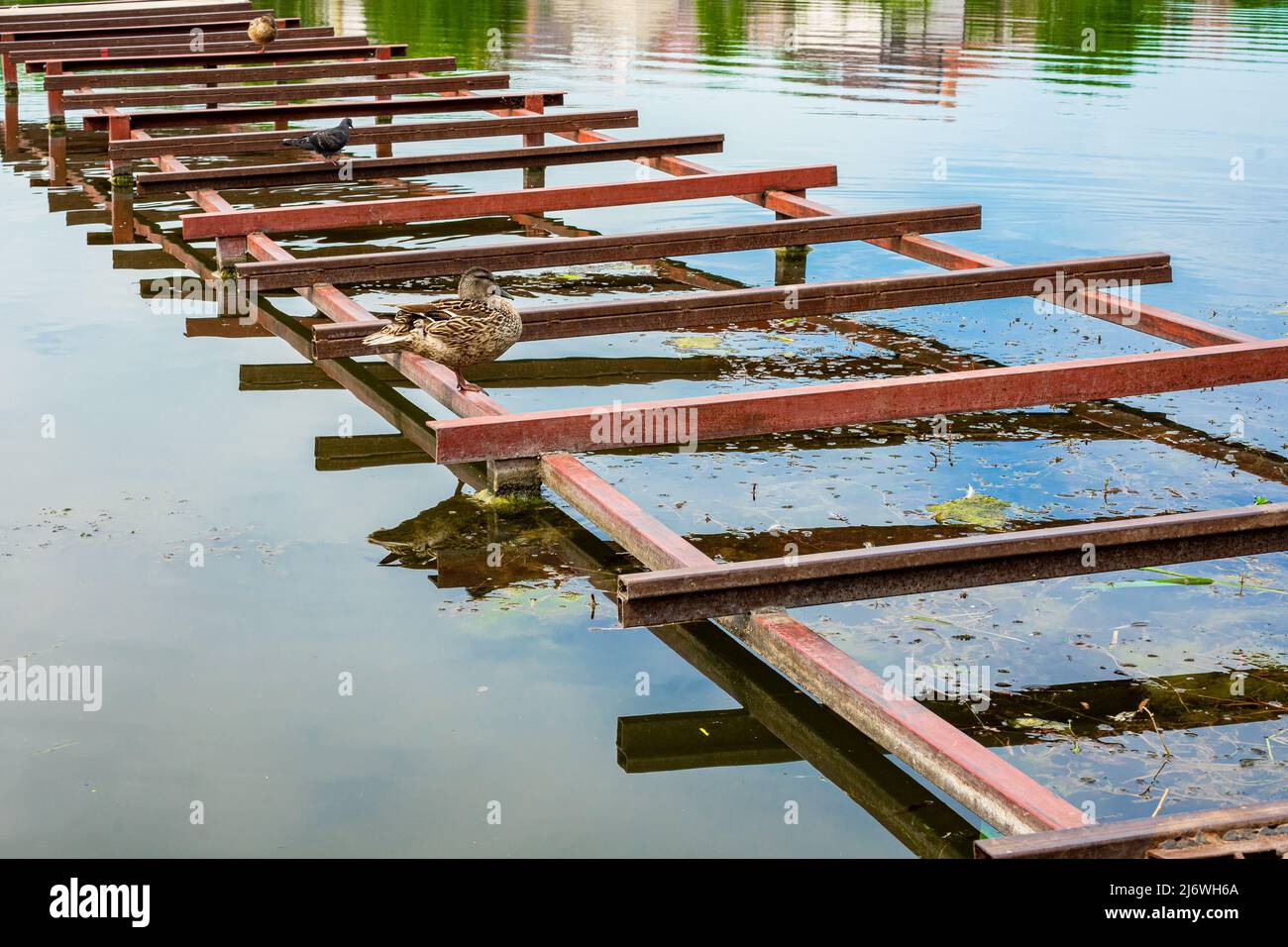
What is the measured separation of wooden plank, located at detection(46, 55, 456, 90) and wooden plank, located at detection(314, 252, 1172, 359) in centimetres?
977

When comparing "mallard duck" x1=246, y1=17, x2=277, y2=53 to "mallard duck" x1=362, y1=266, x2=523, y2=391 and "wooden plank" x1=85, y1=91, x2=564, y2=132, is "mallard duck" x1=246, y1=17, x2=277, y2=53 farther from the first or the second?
"mallard duck" x1=362, y1=266, x2=523, y2=391

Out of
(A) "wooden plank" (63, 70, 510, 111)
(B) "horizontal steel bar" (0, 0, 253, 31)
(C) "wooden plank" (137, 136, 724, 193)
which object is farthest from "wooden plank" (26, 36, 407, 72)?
(C) "wooden plank" (137, 136, 724, 193)

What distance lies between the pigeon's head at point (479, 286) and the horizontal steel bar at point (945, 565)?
7.98 ft

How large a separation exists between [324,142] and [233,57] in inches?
226

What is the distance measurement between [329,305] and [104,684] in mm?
4133

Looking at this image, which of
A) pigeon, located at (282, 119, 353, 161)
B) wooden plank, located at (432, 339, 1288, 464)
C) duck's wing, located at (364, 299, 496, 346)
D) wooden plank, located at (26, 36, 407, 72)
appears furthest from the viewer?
wooden plank, located at (26, 36, 407, 72)

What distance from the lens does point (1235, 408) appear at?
816cm

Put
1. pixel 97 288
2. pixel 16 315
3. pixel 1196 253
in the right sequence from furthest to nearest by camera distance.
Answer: pixel 1196 253 → pixel 97 288 → pixel 16 315

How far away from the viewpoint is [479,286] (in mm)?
7176

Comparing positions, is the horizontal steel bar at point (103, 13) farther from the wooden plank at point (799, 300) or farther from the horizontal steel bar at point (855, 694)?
the horizontal steel bar at point (855, 694)

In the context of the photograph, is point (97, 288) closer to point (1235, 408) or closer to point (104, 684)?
point (104, 684)

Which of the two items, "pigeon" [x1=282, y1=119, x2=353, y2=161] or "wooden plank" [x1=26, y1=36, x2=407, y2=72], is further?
"wooden plank" [x1=26, y1=36, x2=407, y2=72]

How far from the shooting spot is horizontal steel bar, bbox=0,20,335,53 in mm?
18109
